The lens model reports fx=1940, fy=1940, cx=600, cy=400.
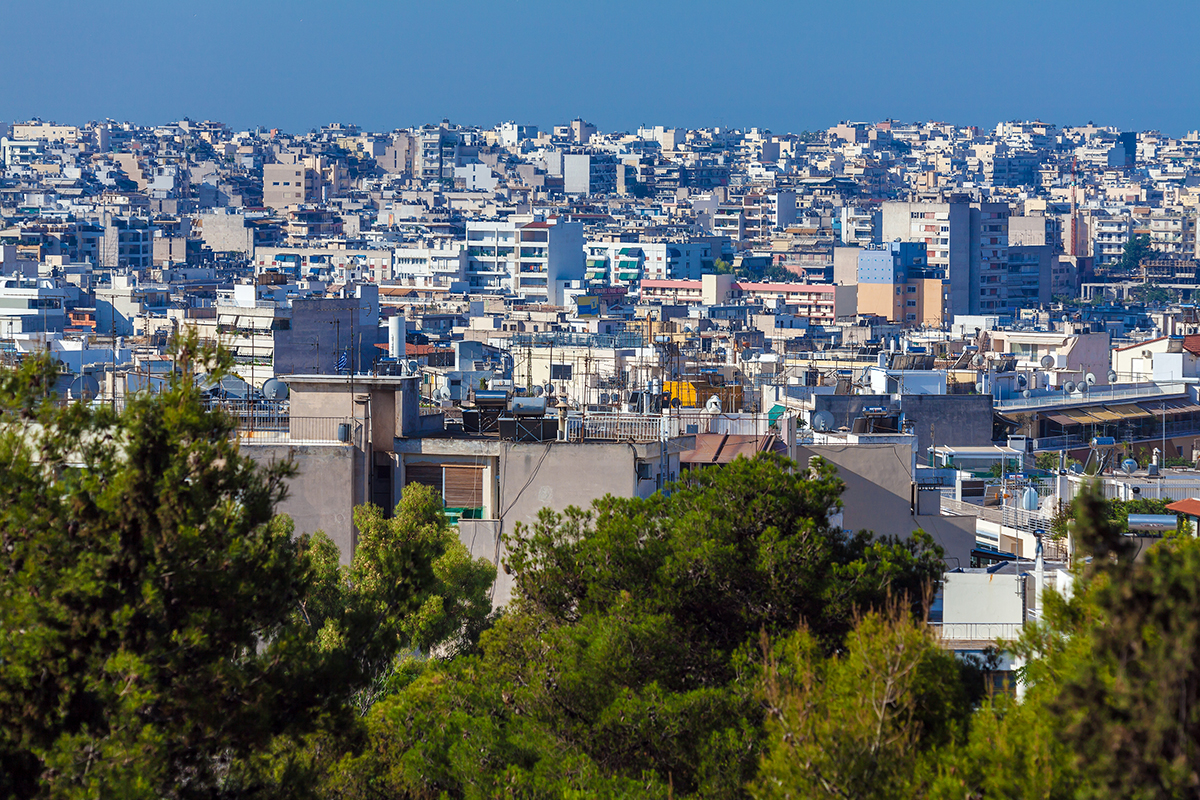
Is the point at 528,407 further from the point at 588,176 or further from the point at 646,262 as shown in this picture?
the point at 588,176

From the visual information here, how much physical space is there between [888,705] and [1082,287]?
307ft

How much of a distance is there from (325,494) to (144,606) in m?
5.67

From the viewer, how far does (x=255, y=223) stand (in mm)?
104000

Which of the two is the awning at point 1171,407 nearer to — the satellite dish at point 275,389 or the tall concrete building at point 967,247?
the satellite dish at point 275,389

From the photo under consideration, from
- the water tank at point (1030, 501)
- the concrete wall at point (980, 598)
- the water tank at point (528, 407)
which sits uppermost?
the water tank at point (528, 407)

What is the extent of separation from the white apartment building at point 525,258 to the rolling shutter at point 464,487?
204ft

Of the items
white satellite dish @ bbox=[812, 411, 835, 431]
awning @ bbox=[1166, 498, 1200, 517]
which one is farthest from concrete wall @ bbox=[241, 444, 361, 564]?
white satellite dish @ bbox=[812, 411, 835, 431]

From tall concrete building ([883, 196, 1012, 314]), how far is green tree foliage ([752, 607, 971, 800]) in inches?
3119

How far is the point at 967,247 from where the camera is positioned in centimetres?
8831

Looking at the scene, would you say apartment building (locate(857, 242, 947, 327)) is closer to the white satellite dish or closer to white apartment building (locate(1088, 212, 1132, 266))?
white apartment building (locate(1088, 212, 1132, 266))

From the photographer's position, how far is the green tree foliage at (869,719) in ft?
19.1

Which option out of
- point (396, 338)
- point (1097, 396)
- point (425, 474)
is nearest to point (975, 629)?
point (425, 474)

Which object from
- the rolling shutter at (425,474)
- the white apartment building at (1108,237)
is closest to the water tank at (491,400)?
the rolling shutter at (425,474)

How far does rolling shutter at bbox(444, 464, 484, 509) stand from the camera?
1213 centimetres
